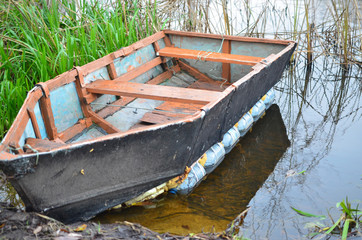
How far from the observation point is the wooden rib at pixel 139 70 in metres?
4.81

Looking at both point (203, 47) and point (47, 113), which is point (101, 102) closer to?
point (47, 113)

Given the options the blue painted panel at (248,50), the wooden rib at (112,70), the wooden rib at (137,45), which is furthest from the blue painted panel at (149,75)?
the blue painted panel at (248,50)

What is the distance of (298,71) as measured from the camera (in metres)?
7.50

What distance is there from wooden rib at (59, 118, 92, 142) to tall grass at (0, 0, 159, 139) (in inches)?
25.2

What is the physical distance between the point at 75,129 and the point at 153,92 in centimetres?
80

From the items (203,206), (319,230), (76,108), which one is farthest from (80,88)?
(319,230)

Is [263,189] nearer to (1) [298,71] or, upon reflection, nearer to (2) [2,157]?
(2) [2,157]

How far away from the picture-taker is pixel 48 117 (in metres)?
3.73

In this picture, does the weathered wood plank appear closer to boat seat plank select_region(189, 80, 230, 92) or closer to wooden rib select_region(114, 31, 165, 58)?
boat seat plank select_region(189, 80, 230, 92)

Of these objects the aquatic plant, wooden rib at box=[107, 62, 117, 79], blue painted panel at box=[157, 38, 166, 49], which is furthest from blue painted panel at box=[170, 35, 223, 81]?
the aquatic plant

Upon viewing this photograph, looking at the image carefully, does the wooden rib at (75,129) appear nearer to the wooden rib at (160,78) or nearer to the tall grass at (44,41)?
the tall grass at (44,41)

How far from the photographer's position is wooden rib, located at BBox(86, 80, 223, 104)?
401 cm

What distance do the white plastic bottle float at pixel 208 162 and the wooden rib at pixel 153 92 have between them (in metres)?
0.57

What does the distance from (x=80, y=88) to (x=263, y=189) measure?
198cm
